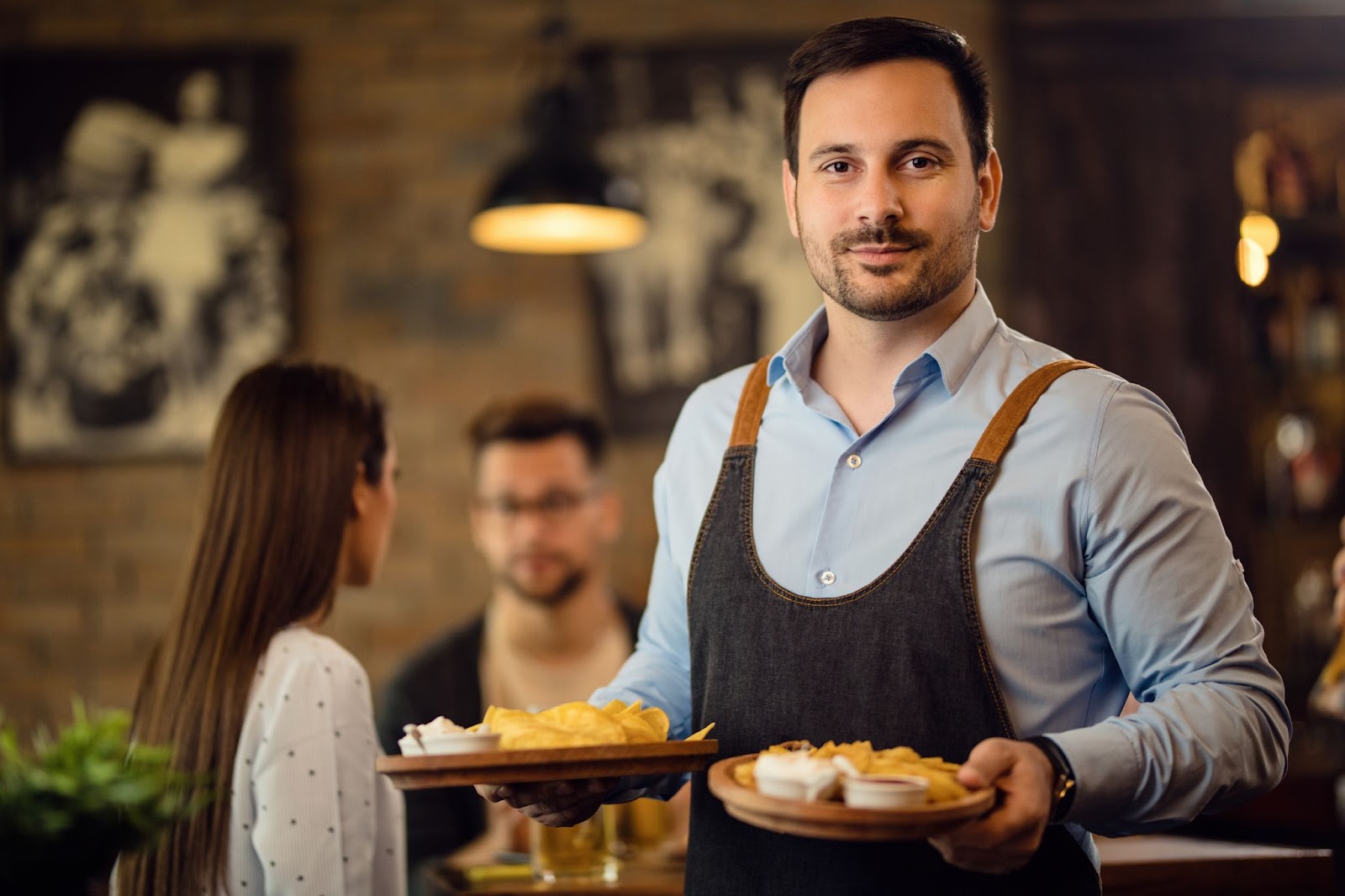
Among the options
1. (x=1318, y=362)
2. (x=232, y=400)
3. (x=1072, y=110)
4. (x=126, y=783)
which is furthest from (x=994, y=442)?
(x=1318, y=362)

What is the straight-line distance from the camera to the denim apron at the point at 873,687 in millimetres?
1434

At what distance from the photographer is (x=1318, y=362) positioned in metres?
4.58

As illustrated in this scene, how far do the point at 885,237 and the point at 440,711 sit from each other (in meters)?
2.33

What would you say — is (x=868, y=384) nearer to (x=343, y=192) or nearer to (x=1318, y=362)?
(x=343, y=192)

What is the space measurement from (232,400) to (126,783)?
96 centimetres

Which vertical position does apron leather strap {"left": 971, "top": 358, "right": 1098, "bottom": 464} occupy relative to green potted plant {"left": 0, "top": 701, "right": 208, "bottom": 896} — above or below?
above

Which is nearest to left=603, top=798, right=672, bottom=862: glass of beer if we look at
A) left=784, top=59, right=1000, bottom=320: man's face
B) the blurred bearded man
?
the blurred bearded man

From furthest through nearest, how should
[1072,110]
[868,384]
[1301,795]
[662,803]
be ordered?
1. [1072,110]
2. [1301,795]
3. [662,803]
4. [868,384]

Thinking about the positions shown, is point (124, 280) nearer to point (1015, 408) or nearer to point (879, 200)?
point (879, 200)

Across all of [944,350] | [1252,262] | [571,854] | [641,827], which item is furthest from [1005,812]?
[1252,262]

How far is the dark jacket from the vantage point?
3189 mm

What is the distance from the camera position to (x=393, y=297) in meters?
4.47

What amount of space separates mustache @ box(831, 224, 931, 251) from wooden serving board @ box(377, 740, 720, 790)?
0.61 metres

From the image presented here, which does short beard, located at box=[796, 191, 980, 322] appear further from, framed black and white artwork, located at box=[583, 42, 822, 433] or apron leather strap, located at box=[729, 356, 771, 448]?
framed black and white artwork, located at box=[583, 42, 822, 433]
